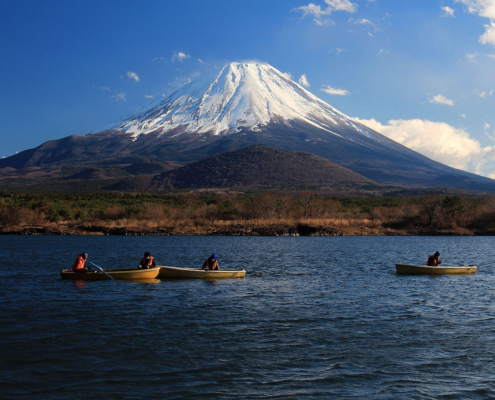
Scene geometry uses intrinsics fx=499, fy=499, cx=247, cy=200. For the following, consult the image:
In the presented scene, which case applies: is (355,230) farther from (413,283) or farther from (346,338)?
(346,338)

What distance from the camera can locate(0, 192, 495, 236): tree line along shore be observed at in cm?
6688

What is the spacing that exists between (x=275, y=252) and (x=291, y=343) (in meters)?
29.2

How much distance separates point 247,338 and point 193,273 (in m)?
11.6

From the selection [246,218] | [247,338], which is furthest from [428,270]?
[246,218]

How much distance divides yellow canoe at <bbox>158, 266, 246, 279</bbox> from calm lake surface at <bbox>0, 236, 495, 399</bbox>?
0.54 meters

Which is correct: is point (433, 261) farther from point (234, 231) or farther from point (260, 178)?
point (260, 178)

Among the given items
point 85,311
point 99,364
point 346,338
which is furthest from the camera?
point 85,311

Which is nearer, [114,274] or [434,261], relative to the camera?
[114,274]

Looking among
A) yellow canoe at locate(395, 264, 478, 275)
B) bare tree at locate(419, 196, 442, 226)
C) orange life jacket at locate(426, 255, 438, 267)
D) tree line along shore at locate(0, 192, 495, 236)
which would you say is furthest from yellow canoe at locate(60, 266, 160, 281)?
bare tree at locate(419, 196, 442, 226)

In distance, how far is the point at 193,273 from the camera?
982 inches

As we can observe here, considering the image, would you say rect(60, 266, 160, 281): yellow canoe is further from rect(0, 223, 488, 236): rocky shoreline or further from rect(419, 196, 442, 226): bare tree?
rect(419, 196, 442, 226): bare tree

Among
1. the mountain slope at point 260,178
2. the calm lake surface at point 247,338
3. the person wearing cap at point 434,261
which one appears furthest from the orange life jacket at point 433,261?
the mountain slope at point 260,178

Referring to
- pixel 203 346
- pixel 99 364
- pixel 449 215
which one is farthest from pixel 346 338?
pixel 449 215

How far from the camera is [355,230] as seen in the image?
228ft
